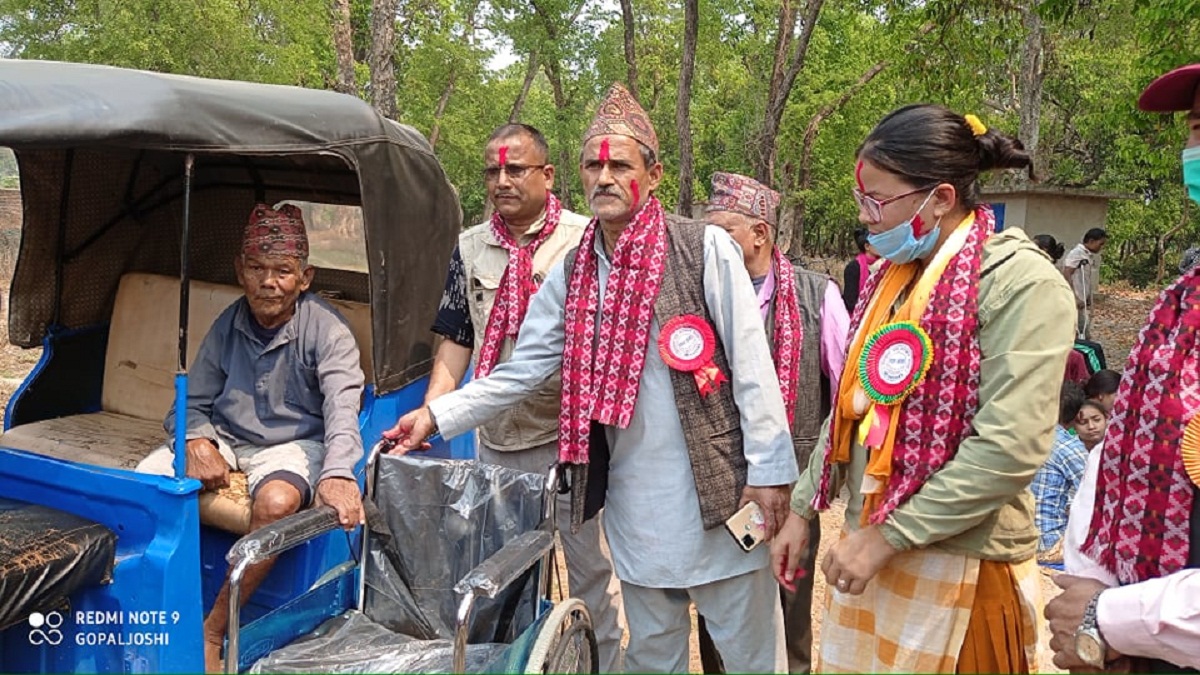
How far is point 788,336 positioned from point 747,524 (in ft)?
2.85

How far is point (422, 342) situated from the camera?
13.8 ft

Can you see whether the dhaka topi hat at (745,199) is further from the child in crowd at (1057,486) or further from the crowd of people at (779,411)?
the child in crowd at (1057,486)

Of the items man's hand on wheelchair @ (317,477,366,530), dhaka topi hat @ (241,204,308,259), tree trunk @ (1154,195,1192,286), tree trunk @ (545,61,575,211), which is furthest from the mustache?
tree trunk @ (1154,195,1192,286)

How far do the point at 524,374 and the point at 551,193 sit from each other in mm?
1030

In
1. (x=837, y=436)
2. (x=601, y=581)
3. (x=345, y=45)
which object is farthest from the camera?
(x=345, y=45)

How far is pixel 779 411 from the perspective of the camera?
255cm

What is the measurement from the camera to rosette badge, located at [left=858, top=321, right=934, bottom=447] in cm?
190

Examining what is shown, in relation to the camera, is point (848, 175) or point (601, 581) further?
point (848, 175)

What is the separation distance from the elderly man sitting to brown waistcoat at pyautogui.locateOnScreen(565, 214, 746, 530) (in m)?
1.33

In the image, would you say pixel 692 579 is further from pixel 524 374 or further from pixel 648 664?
pixel 524 374

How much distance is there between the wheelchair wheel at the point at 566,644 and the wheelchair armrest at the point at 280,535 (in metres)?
0.77

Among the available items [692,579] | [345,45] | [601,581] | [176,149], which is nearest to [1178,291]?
[692,579]

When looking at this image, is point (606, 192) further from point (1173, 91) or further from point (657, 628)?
point (1173, 91)

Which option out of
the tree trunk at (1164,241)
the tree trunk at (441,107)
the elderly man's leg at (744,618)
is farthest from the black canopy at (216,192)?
the tree trunk at (1164,241)
